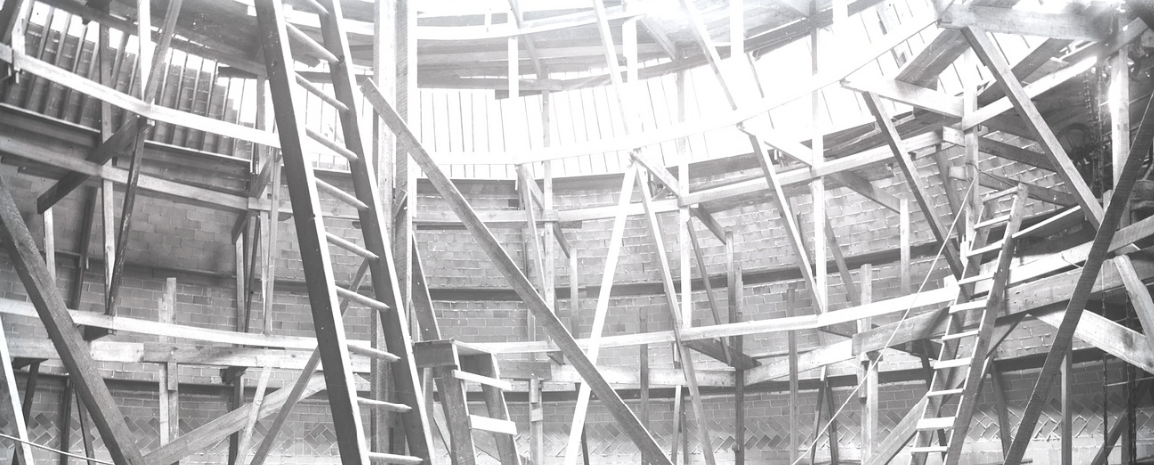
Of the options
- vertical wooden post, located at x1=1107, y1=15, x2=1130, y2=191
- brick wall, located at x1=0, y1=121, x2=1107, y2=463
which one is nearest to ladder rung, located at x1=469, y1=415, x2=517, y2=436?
vertical wooden post, located at x1=1107, y1=15, x2=1130, y2=191

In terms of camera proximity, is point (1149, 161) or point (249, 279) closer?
point (1149, 161)

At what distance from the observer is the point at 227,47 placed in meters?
14.5

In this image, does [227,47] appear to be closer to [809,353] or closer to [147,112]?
[147,112]

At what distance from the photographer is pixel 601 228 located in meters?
18.1

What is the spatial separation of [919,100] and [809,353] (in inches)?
175

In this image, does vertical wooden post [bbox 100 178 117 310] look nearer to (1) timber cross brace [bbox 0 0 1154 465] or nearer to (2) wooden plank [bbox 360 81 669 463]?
(1) timber cross brace [bbox 0 0 1154 465]

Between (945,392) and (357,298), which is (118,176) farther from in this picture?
(945,392)

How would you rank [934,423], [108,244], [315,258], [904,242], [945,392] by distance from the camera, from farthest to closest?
[904,242]
[108,244]
[945,392]
[934,423]
[315,258]

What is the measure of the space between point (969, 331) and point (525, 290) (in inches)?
219

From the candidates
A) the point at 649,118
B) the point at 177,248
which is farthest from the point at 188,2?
the point at 649,118

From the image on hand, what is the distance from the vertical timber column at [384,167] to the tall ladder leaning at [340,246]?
654 millimetres

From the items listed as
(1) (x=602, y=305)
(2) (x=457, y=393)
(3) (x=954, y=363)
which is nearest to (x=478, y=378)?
(2) (x=457, y=393)

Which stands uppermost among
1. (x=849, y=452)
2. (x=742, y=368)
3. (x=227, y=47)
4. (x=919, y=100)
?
(x=227, y=47)

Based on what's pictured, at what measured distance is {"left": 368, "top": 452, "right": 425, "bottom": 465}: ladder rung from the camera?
5.81 metres
